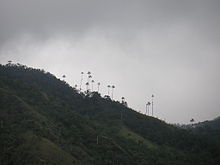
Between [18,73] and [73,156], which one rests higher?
[18,73]

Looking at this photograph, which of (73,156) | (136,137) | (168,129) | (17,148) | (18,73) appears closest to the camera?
(17,148)

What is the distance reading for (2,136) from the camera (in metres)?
72.8

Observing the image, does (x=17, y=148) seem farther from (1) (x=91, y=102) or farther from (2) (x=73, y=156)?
(1) (x=91, y=102)

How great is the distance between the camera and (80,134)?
98.4 m

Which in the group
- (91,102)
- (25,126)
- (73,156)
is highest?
(91,102)

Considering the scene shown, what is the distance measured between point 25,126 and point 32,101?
2918 cm

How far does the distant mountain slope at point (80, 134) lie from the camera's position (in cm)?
7294

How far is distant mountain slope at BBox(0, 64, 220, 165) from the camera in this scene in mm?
72938

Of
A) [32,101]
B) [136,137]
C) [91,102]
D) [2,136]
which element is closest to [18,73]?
[91,102]

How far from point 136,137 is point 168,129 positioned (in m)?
23.4

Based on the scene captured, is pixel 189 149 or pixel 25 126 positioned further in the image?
pixel 189 149

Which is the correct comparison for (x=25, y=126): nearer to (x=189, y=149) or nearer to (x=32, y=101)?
(x=32, y=101)

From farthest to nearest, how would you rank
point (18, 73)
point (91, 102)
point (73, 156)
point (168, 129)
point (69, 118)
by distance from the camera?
point (18, 73) < point (91, 102) < point (168, 129) < point (69, 118) < point (73, 156)

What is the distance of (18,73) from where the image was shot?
158250 millimetres
